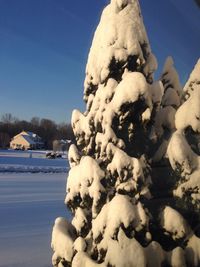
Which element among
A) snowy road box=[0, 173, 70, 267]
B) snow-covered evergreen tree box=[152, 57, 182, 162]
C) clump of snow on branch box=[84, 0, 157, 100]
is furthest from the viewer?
snowy road box=[0, 173, 70, 267]

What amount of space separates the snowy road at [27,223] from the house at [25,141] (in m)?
81.2

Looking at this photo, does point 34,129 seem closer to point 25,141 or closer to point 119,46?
point 25,141

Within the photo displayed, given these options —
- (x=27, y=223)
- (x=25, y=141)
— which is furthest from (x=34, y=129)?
(x=27, y=223)

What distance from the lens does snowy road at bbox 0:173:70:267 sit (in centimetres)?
810

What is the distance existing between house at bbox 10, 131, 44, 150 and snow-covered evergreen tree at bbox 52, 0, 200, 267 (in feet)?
311

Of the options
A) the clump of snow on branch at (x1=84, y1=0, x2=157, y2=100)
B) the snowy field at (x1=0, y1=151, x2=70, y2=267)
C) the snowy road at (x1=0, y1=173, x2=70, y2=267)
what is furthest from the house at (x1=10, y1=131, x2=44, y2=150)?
the clump of snow on branch at (x1=84, y1=0, x2=157, y2=100)

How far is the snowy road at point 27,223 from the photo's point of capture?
26.6 ft

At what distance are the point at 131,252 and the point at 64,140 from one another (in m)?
78.8

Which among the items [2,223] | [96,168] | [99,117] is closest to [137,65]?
[99,117]

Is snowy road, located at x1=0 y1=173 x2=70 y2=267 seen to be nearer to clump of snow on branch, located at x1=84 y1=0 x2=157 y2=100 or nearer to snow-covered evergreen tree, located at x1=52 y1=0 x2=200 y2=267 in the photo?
snow-covered evergreen tree, located at x1=52 y1=0 x2=200 y2=267

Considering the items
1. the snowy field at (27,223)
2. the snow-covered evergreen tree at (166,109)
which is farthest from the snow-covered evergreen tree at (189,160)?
the snowy field at (27,223)

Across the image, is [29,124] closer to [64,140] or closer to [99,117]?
[64,140]

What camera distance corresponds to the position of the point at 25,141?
9900cm

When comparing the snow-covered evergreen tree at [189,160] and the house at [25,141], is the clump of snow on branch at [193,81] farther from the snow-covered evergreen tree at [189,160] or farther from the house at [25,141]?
the house at [25,141]
